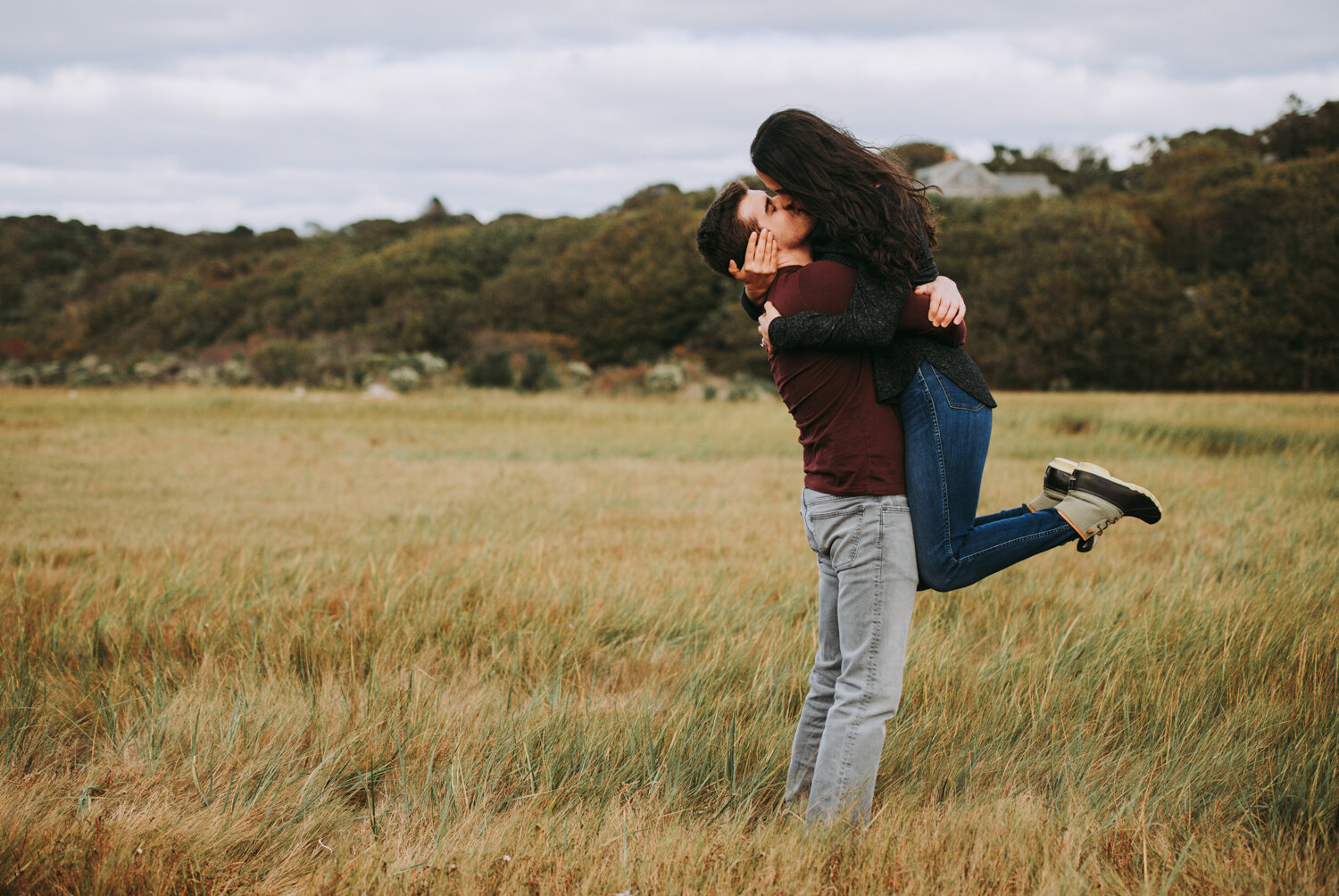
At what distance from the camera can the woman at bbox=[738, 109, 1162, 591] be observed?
198 centimetres

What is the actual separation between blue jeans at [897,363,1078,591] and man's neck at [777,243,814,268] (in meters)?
0.42

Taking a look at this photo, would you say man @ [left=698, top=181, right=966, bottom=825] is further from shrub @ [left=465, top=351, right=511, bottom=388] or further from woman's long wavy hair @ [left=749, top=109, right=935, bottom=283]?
shrub @ [left=465, top=351, right=511, bottom=388]

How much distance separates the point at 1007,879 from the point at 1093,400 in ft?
58.8

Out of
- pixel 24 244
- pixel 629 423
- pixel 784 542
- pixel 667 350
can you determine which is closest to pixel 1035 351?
pixel 667 350

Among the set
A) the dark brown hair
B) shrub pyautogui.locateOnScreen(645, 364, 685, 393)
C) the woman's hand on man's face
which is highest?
the dark brown hair

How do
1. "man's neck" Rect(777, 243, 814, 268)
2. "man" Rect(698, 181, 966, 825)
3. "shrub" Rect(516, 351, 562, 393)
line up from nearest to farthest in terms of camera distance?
1. "man" Rect(698, 181, 966, 825)
2. "man's neck" Rect(777, 243, 814, 268)
3. "shrub" Rect(516, 351, 562, 393)

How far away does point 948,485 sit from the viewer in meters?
2.05

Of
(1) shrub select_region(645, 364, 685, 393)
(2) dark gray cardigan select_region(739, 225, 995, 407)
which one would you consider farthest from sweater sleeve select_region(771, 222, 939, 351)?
(1) shrub select_region(645, 364, 685, 393)

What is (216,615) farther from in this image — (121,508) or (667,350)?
(667,350)

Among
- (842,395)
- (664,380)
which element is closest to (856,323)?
(842,395)

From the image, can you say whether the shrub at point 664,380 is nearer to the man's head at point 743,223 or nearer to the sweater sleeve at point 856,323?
the man's head at point 743,223

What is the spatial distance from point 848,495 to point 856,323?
446mm

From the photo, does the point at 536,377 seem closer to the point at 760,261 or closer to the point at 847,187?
the point at 760,261

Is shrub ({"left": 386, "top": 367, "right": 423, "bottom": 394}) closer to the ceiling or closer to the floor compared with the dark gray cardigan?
closer to the floor
